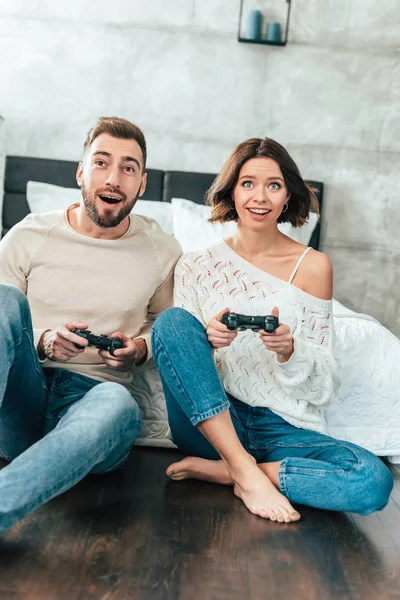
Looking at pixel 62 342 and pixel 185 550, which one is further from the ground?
pixel 62 342

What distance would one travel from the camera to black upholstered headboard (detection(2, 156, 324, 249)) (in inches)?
158

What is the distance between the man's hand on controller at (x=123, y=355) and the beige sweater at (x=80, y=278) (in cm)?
7

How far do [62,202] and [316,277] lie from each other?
198 cm

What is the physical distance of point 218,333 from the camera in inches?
74.5

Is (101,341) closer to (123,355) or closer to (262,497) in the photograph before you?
(123,355)

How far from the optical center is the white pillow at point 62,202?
376 centimetres

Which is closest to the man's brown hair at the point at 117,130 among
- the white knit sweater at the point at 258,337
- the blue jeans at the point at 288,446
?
the white knit sweater at the point at 258,337

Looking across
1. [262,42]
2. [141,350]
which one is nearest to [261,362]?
[141,350]

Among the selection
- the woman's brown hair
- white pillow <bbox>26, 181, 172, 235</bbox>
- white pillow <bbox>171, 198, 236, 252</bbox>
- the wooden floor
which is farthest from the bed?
white pillow <bbox>26, 181, 172, 235</bbox>

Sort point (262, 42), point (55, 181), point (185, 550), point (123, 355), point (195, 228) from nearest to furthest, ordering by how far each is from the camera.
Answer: point (185, 550)
point (123, 355)
point (195, 228)
point (55, 181)
point (262, 42)

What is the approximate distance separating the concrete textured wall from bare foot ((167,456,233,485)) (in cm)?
242

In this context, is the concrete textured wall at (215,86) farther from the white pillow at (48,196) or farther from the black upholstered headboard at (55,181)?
the white pillow at (48,196)

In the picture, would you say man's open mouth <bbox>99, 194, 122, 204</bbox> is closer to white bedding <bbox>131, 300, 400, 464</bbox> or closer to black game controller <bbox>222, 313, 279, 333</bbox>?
black game controller <bbox>222, 313, 279, 333</bbox>

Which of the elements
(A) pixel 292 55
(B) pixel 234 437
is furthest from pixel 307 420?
(A) pixel 292 55
